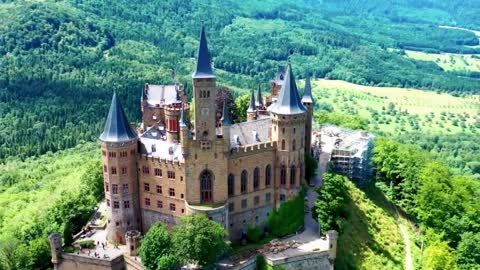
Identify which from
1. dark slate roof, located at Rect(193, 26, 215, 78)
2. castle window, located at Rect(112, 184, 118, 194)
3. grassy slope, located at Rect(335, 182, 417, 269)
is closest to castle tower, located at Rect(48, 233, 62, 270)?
castle window, located at Rect(112, 184, 118, 194)

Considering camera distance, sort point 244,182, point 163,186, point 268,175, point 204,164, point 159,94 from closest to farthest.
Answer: point 204,164, point 163,186, point 244,182, point 268,175, point 159,94

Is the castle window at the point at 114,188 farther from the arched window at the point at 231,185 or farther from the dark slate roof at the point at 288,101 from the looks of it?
the dark slate roof at the point at 288,101

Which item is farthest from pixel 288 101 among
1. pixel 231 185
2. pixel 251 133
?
pixel 231 185

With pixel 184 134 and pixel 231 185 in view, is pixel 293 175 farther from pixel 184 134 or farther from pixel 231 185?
pixel 184 134

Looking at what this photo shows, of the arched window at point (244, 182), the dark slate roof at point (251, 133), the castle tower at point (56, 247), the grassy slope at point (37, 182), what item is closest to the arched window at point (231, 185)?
the arched window at point (244, 182)

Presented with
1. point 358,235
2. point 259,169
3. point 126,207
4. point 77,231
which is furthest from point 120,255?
point 358,235

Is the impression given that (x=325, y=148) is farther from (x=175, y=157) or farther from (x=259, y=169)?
(x=175, y=157)
